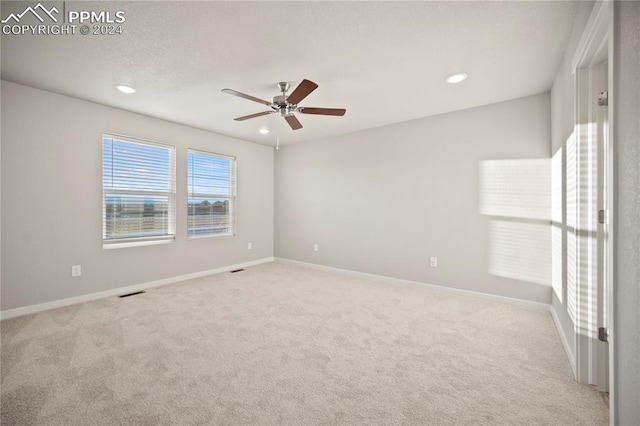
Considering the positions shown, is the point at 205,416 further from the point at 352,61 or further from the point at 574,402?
the point at 352,61

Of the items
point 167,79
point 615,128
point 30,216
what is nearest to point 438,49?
point 615,128

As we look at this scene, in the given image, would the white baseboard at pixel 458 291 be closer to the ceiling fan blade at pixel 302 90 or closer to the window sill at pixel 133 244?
the window sill at pixel 133 244

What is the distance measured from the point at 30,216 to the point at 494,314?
5200 millimetres

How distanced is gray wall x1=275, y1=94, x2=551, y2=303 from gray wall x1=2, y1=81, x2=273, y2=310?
2369 millimetres

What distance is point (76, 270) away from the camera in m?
3.33

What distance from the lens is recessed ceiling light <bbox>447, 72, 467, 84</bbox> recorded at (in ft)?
8.72

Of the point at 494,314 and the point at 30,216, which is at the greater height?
the point at 30,216

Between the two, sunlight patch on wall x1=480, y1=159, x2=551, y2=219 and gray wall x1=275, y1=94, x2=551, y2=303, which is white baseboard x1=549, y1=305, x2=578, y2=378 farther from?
sunlight patch on wall x1=480, y1=159, x2=551, y2=219

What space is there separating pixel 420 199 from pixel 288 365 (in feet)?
9.57

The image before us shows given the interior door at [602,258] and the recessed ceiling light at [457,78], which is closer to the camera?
the interior door at [602,258]

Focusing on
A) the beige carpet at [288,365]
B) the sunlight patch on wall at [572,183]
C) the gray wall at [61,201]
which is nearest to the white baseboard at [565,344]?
the beige carpet at [288,365]

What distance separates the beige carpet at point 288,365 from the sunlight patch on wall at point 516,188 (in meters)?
1.14

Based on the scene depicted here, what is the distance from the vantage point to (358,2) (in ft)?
5.65

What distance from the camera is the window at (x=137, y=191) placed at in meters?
3.62
